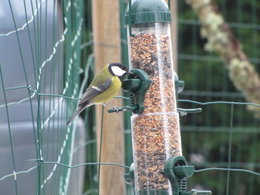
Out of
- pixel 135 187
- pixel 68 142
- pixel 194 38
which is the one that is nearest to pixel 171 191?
pixel 135 187

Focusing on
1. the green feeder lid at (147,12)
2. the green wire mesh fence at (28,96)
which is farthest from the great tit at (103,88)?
the green feeder lid at (147,12)

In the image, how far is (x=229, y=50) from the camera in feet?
19.1

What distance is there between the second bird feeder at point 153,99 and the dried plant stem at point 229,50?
2.78 meters

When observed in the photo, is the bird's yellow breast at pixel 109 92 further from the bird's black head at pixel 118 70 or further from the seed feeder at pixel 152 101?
the seed feeder at pixel 152 101

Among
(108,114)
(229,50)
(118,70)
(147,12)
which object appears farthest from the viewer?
(229,50)

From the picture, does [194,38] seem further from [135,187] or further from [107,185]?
[135,187]

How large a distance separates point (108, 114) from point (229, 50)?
185cm

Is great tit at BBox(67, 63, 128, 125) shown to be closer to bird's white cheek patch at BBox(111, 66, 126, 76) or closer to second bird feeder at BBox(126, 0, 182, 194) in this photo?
bird's white cheek patch at BBox(111, 66, 126, 76)

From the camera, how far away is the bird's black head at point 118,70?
3.38m

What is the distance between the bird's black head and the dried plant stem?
2.28 metres

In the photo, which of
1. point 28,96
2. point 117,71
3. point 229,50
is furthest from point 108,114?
point 229,50

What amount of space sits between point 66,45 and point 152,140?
117cm

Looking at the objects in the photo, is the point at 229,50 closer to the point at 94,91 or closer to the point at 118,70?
the point at 94,91

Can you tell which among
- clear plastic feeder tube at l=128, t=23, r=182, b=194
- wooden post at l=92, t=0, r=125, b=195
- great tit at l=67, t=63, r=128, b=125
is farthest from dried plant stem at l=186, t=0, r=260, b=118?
clear plastic feeder tube at l=128, t=23, r=182, b=194
